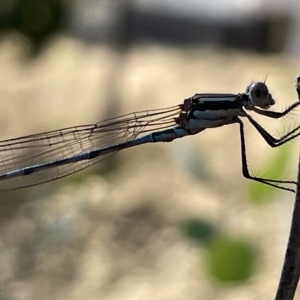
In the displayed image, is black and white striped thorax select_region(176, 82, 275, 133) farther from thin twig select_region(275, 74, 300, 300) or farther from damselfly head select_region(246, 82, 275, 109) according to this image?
thin twig select_region(275, 74, 300, 300)

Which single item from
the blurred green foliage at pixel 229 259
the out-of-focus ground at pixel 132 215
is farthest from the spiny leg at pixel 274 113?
the blurred green foliage at pixel 229 259

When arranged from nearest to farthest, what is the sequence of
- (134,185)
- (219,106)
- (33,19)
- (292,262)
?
(292,262) < (219,106) < (33,19) < (134,185)

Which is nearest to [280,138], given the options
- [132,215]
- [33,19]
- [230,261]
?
[230,261]

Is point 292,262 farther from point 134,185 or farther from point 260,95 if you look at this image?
point 134,185

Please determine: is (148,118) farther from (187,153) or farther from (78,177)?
(78,177)

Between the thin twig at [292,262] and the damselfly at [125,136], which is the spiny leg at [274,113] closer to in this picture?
the damselfly at [125,136]
